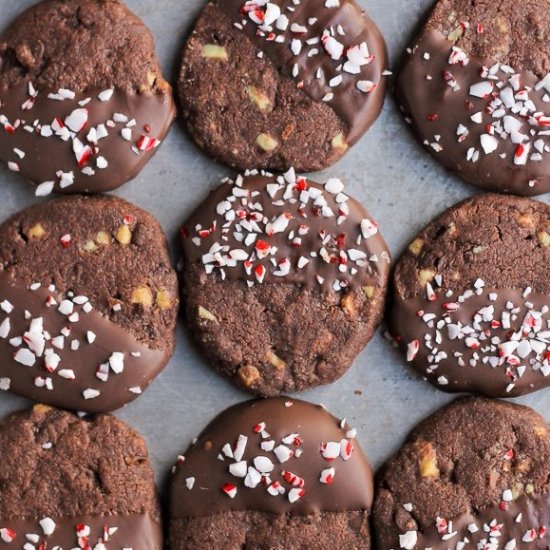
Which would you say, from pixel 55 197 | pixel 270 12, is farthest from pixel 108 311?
pixel 270 12

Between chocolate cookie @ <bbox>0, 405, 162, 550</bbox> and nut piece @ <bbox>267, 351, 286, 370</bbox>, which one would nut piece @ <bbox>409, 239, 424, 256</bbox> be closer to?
nut piece @ <bbox>267, 351, 286, 370</bbox>

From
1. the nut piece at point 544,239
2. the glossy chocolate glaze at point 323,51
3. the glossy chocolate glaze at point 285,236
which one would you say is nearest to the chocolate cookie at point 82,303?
the glossy chocolate glaze at point 285,236

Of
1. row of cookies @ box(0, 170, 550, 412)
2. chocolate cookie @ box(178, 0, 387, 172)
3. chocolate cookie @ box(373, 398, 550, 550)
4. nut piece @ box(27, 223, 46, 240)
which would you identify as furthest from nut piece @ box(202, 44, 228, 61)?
chocolate cookie @ box(373, 398, 550, 550)

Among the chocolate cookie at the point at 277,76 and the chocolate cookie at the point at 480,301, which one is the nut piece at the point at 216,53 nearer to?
the chocolate cookie at the point at 277,76

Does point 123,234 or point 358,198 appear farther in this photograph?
point 358,198

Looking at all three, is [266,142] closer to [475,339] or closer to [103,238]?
[103,238]

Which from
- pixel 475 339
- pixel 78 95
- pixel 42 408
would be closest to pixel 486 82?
pixel 475 339
